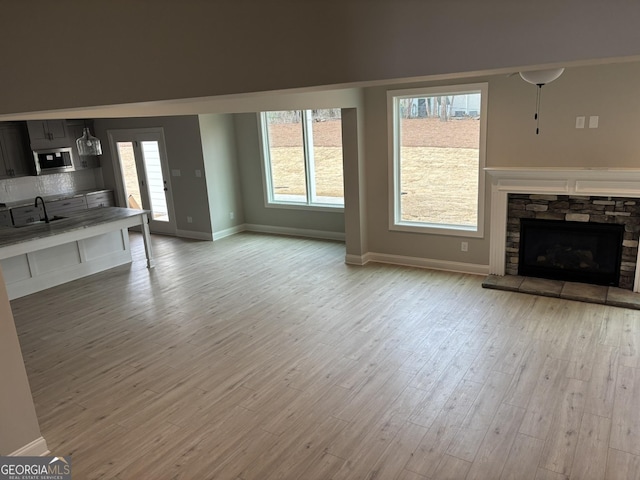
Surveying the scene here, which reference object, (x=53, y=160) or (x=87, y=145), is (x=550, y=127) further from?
(x=53, y=160)

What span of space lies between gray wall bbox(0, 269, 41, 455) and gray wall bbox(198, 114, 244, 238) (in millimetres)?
5190

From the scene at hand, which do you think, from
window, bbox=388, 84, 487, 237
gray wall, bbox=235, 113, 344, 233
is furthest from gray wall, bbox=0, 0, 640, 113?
gray wall, bbox=235, 113, 344, 233

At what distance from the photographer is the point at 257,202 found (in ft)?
27.2

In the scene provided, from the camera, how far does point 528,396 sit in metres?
3.28

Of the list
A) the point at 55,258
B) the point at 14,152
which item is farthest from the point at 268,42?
the point at 14,152

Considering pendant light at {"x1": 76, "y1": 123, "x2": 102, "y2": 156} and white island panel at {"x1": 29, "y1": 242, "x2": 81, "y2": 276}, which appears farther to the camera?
white island panel at {"x1": 29, "y1": 242, "x2": 81, "y2": 276}

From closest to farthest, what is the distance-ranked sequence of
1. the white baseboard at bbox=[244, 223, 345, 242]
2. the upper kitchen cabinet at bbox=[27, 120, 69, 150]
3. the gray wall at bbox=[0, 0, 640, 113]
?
the gray wall at bbox=[0, 0, 640, 113] < the white baseboard at bbox=[244, 223, 345, 242] < the upper kitchen cabinet at bbox=[27, 120, 69, 150]

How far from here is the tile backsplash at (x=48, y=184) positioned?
25.7 ft

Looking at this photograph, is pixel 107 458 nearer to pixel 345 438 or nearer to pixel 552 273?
pixel 345 438

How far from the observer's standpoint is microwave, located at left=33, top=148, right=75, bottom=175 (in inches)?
309

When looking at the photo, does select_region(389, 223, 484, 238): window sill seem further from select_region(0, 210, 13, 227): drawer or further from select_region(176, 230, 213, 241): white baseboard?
select_region(0, 210, 13, 227): drawer

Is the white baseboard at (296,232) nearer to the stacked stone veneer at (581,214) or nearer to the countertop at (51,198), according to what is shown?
the stacked stone veneer at (581,214)

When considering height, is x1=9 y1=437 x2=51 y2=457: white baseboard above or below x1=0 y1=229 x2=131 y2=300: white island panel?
below

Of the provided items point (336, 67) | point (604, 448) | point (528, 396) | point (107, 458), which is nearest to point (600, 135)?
point (528, 396)
